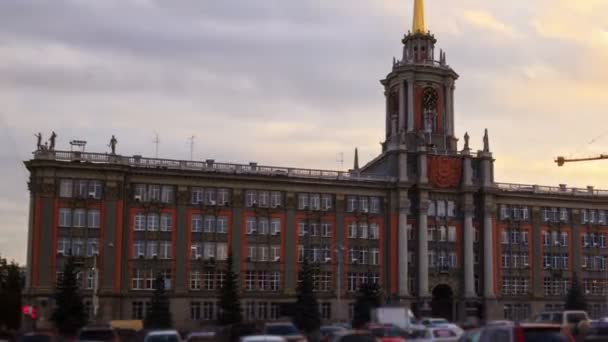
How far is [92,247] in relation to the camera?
270 feet

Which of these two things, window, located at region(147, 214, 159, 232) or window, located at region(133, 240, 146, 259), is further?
window, located at region(147, 214, 159, 232)

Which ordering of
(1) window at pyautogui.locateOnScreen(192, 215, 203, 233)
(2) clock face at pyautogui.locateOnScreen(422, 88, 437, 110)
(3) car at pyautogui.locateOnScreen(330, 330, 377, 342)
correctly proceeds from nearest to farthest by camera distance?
(3) car at pyautogui.locateOnScreen(330, 330, 377, 342), (1) window at pyautogui.locateOnScreen(192, 215, 203, 233), (2) clock face at pyautogui.locateOnScreen(422, 88, 437, 110)

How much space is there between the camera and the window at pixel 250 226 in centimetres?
8912

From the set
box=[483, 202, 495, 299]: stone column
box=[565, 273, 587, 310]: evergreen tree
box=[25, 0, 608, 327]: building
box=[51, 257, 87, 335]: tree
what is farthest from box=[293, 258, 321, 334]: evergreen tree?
box=[565, 273, 587, 310]: evergreen tree

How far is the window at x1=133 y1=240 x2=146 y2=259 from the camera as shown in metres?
84.2

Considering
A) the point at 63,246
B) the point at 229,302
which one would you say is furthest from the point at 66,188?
the point at 229,302

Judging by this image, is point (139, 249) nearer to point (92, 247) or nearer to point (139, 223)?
point (139, 223)

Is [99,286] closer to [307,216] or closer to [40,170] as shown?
[40,170]

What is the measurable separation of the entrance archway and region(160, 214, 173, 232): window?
3067 cm

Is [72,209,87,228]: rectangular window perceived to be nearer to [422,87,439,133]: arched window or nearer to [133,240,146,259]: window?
[133,240,146,259]: window

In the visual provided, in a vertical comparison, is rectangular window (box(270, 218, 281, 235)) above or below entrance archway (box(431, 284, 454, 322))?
above

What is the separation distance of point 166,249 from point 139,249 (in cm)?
267

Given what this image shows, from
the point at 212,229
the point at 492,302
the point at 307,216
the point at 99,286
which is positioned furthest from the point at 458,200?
the point at 99,286

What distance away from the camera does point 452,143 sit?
10262cm
